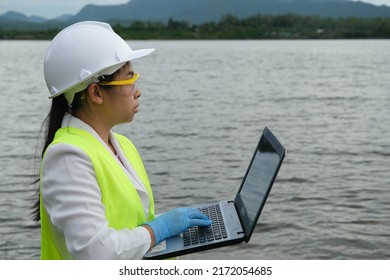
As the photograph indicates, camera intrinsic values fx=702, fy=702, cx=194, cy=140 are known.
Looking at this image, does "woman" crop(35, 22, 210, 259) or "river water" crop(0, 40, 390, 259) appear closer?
"woman" crop(35, 22, 210, 259)

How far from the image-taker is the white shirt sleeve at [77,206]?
2.64 meters

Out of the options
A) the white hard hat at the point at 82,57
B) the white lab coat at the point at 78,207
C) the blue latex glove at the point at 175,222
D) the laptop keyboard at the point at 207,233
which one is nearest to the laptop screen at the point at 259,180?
the laptop keyboard at the point at 207,233

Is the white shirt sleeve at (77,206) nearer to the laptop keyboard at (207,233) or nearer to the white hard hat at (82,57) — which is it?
the white hard hat at (82,57)

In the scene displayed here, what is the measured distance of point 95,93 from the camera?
294 cm

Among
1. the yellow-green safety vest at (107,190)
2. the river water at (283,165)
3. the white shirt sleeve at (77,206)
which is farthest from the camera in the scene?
the river water at (283,165)

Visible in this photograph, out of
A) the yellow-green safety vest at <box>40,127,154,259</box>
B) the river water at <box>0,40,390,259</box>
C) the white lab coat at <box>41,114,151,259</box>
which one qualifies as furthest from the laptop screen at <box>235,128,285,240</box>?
the river water at <box>0,40,390,259</box>

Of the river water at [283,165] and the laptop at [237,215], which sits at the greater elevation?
the laptop at [237,215]

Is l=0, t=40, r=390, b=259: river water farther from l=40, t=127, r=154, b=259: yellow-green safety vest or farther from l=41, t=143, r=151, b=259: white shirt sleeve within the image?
l=41, t=143, r=151, b=259: white shirt sleeve

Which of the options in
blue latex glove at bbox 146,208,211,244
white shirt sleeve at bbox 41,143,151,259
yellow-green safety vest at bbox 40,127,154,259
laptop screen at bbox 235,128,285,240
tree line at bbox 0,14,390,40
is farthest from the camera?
tree line at bbox 0,14,390,40

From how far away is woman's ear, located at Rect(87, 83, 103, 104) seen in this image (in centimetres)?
293

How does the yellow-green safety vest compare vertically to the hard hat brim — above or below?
below

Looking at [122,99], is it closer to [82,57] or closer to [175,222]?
[82,57]

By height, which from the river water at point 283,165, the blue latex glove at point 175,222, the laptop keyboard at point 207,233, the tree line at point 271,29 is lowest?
the tree line at point 271,29

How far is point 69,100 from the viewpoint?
300 centimetres
